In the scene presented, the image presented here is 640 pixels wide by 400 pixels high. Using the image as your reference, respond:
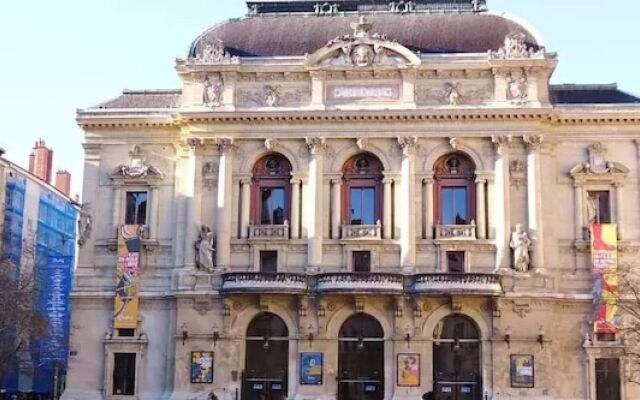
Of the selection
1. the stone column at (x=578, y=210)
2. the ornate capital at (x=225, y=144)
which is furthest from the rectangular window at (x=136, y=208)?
the stone column at (x=578, y=210)

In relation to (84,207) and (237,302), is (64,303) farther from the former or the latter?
(237,302)

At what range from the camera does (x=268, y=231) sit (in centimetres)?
5009

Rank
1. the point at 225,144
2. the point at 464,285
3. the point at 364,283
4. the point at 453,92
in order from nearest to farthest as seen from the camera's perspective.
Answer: the point at 464,285
the point at 364,283
the point at 453,92
the point at 225,144

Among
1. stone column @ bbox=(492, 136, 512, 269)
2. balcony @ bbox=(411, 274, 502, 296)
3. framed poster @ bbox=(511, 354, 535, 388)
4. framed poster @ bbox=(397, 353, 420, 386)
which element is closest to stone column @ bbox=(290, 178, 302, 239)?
balcony @ bbox=(411, 274, 502, 296)

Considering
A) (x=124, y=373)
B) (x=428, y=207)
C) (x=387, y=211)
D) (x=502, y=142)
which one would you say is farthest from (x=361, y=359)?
(x=502, y=142)

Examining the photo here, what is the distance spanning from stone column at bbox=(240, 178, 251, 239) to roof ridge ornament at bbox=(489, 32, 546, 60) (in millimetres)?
13993

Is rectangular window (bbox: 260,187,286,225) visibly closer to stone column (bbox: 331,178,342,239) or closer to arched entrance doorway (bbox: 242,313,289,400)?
stone column (bbox: 331,178,342,239)

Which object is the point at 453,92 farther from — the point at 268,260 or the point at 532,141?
the point at 268,260

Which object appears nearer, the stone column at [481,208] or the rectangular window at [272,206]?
the stone column at [481,208]

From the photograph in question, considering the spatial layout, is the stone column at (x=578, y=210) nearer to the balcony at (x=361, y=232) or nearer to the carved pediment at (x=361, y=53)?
the balcony at (x=361, y=232)

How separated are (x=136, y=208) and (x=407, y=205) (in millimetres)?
14322

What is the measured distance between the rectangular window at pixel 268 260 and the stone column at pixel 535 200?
12738 millimetres

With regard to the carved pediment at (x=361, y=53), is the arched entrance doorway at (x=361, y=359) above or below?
below

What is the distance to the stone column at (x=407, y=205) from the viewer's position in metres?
48.5
